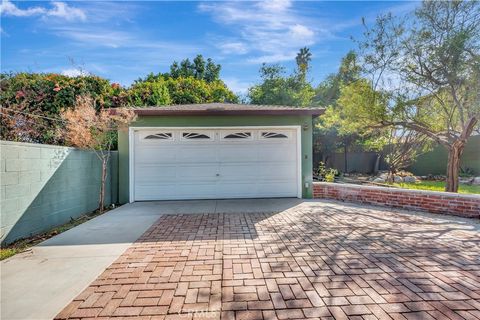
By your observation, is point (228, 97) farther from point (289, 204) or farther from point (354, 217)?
point (354, 217)

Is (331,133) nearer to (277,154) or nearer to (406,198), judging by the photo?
(277,154)

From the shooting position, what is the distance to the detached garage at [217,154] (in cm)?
839

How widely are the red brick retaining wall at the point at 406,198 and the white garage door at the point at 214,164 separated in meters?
1.24

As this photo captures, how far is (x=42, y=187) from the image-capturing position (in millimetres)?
5152

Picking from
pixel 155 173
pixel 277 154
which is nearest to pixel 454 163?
pixel 277 154

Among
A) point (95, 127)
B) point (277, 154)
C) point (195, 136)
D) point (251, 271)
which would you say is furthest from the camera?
point (277, 154)

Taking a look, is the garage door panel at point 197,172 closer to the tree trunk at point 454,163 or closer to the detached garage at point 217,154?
the detached garage at point 217,154

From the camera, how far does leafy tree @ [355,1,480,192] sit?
735 cm

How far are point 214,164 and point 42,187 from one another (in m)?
4.60

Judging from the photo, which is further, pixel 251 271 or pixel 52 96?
pixel 52 96

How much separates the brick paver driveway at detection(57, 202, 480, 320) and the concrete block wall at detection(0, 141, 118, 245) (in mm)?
2130

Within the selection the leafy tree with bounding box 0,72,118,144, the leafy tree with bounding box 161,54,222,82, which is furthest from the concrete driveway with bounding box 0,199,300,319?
the leafy tree with bounding box 161,54,222,82

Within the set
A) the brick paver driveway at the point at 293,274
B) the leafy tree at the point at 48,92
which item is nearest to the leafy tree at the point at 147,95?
the leafy tree at the point at 48,92

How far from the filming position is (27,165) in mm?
4773
